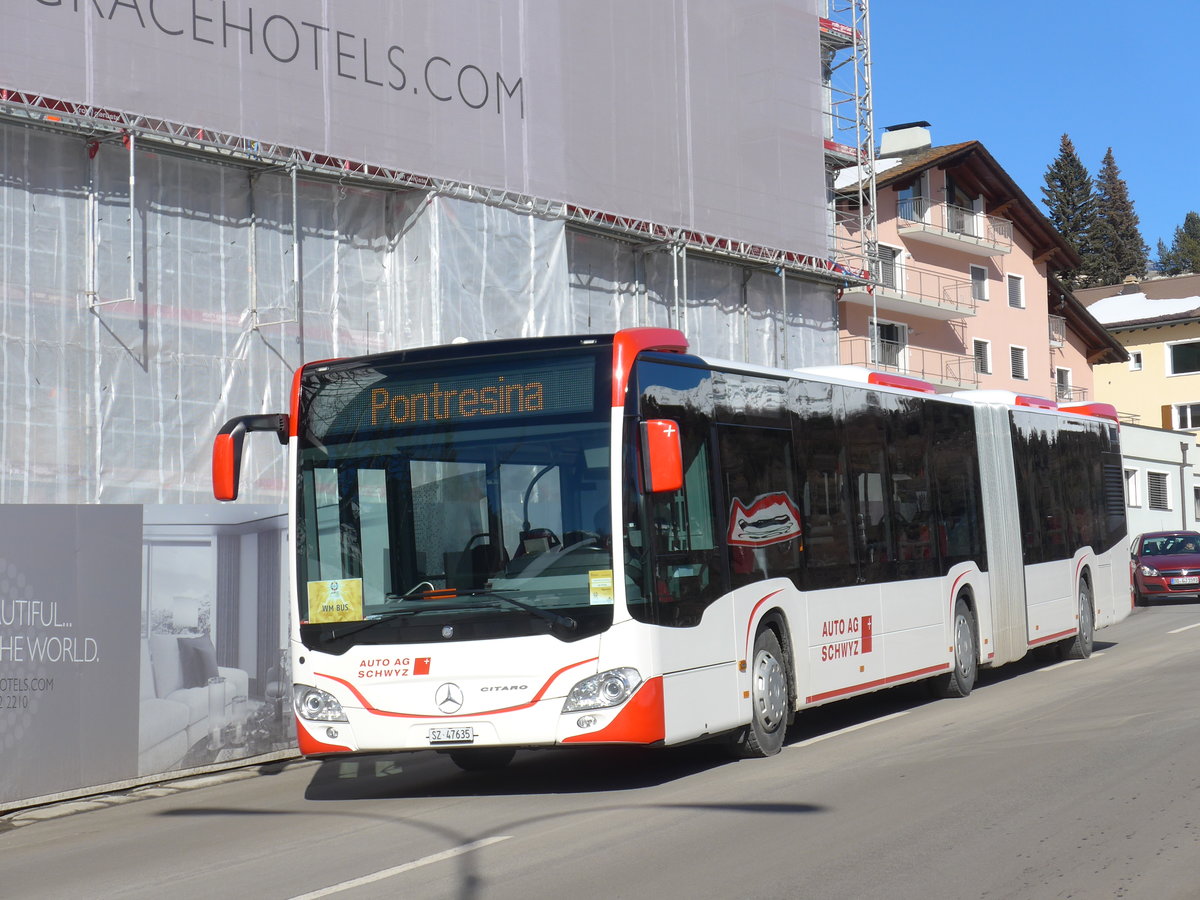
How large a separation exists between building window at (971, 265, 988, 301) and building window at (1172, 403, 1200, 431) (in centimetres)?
2129

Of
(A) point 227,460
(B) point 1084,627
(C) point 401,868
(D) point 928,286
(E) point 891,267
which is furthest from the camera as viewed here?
(D) point 928,286

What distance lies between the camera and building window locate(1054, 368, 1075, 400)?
57747 millimetres

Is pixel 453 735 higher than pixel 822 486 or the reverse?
the reverse

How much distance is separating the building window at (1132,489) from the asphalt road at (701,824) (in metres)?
40.9

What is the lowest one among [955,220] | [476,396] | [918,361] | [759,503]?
[759,503]

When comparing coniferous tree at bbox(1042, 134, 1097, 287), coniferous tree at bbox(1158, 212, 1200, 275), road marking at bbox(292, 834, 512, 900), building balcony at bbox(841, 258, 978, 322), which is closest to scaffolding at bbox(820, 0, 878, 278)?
building balcony at bbox(841, 258, 978, 322)

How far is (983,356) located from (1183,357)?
72.3 feet

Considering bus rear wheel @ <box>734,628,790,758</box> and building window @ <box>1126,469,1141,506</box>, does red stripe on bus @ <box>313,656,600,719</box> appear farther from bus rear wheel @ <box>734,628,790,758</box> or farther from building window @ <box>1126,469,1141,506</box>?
building window @ <box>1126,469,1141,506</box>

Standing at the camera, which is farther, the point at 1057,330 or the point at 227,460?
Result: the point at 1057,330

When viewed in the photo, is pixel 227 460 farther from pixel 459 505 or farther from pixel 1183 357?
pixel 1183 357

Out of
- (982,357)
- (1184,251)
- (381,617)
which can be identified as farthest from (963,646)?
(1184,251)

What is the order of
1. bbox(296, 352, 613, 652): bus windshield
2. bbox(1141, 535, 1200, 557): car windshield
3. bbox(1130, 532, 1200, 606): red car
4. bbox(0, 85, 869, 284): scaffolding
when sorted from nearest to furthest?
bbox(296, 352, 613, 652): bus windshield < bbox(0, 85, 869, 284): scaffolding < bbox(1130, 532, 1200, 606): red car < bbox(1141, 535, 1200, 557): car windshield

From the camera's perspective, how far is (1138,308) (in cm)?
7269

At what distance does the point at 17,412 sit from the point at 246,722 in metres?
7.25
